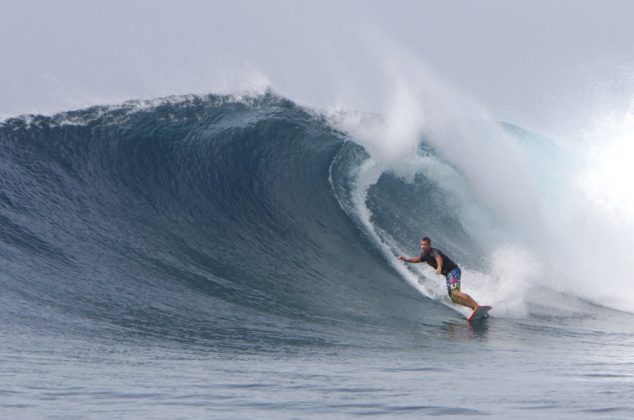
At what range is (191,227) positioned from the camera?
12.2 metres

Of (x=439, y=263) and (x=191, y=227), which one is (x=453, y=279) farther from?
(x=191, y=227)

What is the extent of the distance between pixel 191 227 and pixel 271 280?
6.51ft

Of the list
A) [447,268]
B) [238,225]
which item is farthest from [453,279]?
[238,225]

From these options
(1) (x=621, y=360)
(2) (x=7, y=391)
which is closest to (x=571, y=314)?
(1) (x=621, y=360)

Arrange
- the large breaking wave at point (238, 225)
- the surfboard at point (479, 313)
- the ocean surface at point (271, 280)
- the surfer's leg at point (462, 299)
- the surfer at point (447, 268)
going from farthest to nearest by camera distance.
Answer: the surfer at point (447, 268), the surfer's leg at point (462, 299), the surfboard at point (479, 313), the large breaking wave at point (238, 225), the ocean surface at point (271, 280)

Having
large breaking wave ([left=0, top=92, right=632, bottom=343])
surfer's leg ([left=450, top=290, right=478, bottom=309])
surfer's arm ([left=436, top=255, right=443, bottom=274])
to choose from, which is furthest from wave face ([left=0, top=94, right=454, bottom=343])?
surfer's arm ([left=436, top=255, right=443, bottom=274])

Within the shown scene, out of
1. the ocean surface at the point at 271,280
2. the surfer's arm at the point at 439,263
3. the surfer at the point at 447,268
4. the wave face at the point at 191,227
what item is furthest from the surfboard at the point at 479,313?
the surfer's arm at the point at 439,263

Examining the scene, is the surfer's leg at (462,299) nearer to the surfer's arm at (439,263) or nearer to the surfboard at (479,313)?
the surfboard at (479,313)

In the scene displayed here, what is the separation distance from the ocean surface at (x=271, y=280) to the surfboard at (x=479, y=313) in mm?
153

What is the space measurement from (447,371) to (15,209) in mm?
6832

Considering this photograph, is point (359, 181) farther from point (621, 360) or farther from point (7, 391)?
point (7, 391)

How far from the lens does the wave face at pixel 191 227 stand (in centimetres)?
862

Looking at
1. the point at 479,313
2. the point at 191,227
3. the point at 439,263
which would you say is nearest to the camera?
the point at 479,313

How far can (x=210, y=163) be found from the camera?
1461cm
